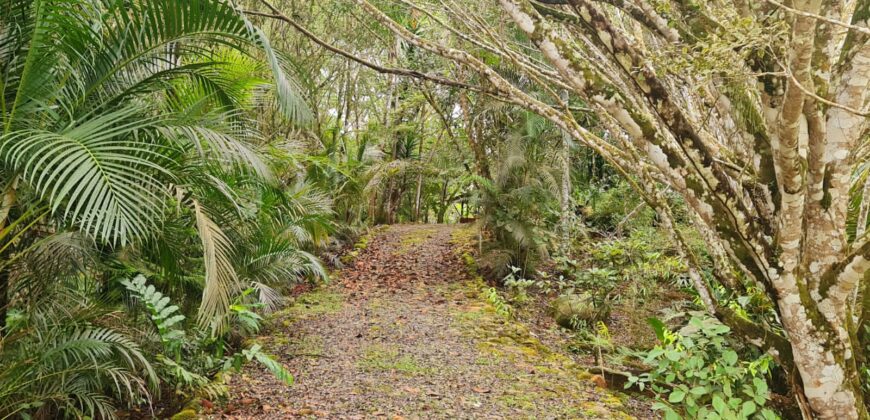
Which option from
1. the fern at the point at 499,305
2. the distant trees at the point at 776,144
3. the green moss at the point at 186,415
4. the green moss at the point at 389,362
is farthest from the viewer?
the fern at the point at 499,305

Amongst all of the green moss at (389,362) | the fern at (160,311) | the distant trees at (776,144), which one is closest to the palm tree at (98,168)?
the fern at (160,311)

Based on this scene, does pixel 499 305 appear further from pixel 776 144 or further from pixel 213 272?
pixel 776 144

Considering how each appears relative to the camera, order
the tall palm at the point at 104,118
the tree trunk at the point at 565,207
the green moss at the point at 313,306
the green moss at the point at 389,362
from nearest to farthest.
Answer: the tall palm at the point at 104,118
the green moss at the point at 389,362
the green moss at the point at 313,306
the tree trunk at the point at 565,207

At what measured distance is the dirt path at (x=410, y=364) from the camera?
4.08 m

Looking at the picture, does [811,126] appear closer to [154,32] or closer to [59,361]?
[154,32]

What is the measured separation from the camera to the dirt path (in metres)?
4.08

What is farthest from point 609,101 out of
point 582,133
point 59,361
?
point 59,361

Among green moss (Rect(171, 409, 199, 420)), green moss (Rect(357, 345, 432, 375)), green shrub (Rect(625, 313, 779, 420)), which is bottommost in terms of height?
green moss (Rect(171, 409, 199, 420))

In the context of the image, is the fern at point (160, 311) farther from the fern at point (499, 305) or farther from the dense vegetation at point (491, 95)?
the fern at point (499, 305)

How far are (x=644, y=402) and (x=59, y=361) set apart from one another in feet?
15.3

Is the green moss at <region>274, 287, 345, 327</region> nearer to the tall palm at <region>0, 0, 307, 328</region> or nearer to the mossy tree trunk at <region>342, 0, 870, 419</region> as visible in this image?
the tall palm at <region>0, 0, 307, 328</region>

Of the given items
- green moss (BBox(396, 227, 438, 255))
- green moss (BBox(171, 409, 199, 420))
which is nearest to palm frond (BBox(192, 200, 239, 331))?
green moss (BBox(171, 409, 199, 420))

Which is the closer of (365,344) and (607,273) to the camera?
(365,344)

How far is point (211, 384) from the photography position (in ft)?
13.1
